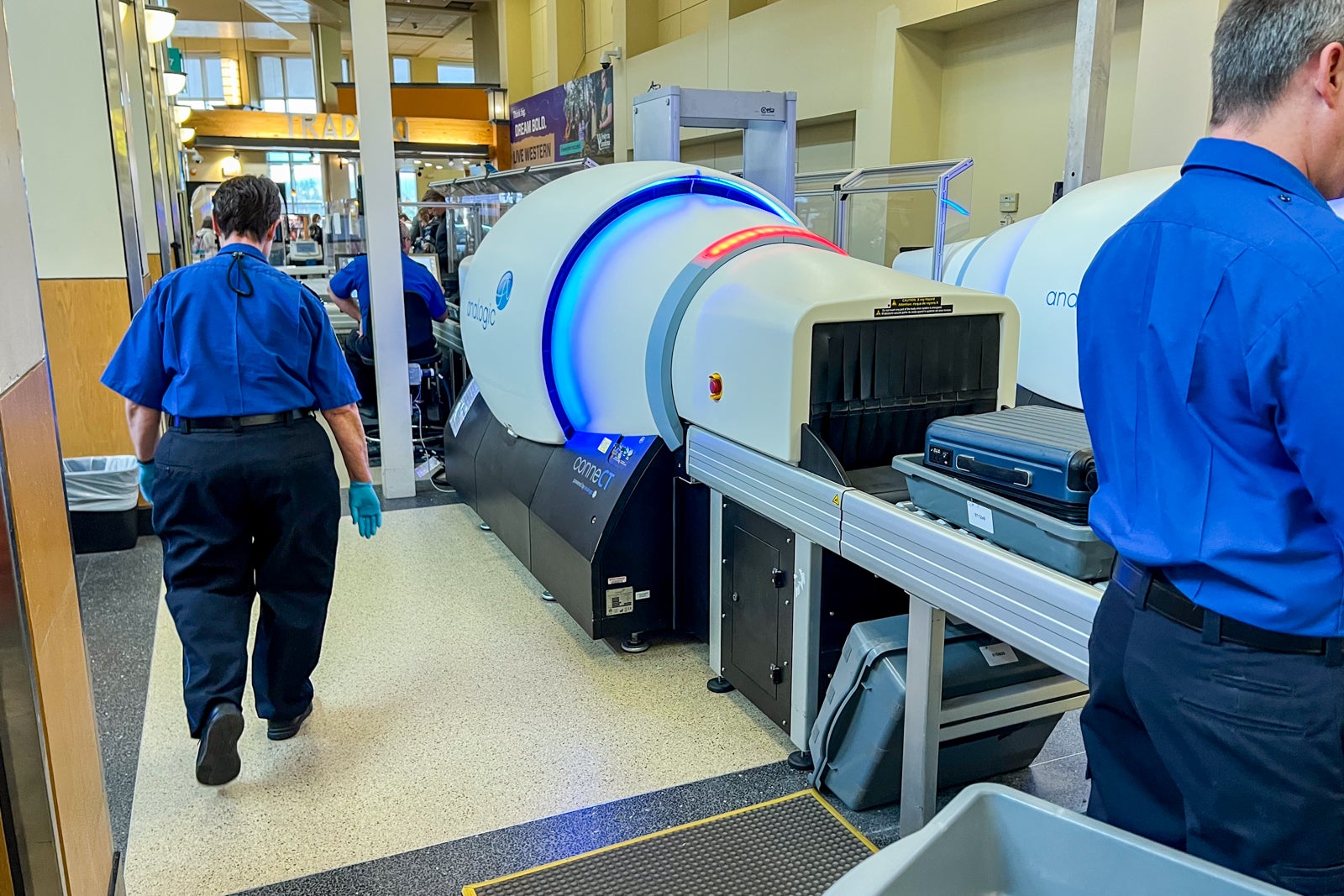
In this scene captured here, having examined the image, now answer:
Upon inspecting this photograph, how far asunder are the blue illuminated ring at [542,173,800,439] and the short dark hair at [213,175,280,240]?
0.90 metres

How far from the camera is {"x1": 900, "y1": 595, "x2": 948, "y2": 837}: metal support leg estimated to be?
203 centimetres

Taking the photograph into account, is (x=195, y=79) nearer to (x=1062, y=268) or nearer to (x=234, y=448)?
(x=234, y=448)

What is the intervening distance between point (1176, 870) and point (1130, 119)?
6.59 meters

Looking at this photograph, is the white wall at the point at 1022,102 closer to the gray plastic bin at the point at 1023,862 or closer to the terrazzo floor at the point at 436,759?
the terrazzo floor at the point at 436,759

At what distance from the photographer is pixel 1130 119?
6.49m

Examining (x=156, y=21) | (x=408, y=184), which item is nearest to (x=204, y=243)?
(x=156, y=21)

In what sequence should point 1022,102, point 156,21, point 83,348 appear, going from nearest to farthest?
point 83,348, point 156,21, point 1022,102

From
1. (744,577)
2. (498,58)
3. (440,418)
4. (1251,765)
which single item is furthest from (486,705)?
(498,58)

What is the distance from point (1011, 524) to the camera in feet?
5.98

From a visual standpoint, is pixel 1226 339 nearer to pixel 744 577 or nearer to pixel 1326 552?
pixel 1326 552

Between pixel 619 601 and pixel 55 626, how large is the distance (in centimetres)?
179

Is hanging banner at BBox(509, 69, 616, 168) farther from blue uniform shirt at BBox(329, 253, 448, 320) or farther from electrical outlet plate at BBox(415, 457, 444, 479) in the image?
electrical outlet plate at BBox(415, 457, 444, 479)

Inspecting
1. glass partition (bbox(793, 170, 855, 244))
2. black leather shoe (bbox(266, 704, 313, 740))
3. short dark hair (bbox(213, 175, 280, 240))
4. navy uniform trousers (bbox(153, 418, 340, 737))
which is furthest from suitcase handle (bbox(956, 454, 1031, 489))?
glass partition (bbox(793, 170, 855, 244))

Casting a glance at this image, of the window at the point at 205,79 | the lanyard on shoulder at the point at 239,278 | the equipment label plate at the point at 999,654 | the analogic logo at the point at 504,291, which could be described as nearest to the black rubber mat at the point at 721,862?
the equipment label plate at the point at 999,654
